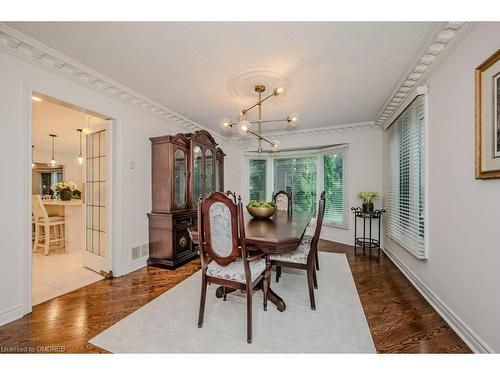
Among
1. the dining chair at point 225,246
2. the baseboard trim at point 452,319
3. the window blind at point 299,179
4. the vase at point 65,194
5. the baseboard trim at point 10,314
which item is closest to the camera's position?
the baseboard trim at point 452,319

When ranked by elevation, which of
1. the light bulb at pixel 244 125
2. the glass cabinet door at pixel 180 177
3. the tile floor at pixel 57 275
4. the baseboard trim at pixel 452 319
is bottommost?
the tile floor at pixel 57 275

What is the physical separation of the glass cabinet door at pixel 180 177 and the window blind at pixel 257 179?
2236 millimetres

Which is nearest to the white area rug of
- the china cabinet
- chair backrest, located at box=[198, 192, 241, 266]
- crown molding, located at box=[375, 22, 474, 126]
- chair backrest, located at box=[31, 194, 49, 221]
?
chair backrest, located at box=[198, 192, 241, 266]

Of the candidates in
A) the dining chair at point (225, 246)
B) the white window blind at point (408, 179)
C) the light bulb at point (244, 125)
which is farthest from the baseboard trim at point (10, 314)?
the white window blind at point (408, 179)

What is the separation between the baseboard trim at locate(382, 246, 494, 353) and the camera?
145cm

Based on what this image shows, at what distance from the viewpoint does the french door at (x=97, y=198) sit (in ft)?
9.10

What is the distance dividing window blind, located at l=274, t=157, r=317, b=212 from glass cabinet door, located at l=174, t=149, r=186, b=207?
2.55 meters

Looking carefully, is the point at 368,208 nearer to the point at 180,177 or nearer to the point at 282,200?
the point at 282,200

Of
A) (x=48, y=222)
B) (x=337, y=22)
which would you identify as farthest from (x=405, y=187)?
(x=48, y=222)

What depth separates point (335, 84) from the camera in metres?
2.57

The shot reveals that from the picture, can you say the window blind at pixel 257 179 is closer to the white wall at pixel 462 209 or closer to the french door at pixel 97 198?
the french door at pixel 97 198

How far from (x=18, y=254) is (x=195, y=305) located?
1579 millimetres

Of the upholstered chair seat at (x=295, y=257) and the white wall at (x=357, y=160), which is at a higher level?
the white wall at (x=357, y=160)
